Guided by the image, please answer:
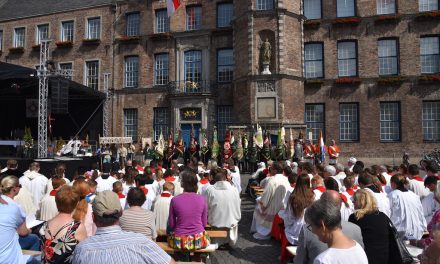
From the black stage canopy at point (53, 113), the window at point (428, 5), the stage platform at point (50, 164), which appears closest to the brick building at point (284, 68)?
the window at point (428, 5)

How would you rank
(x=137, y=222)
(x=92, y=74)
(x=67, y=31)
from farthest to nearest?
1. (x=67, y=31)
2. (x=92, y=74)
3. (x=137, y=222)

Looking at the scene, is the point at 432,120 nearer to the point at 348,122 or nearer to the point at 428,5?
the point at 348,122

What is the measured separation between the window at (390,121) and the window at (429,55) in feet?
9.49

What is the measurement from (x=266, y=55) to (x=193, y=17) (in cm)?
775

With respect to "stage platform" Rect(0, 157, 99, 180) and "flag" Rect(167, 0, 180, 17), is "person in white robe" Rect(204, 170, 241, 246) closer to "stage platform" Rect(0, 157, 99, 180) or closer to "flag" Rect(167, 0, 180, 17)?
"stage platform" Rect(0, 157, 99, 180)

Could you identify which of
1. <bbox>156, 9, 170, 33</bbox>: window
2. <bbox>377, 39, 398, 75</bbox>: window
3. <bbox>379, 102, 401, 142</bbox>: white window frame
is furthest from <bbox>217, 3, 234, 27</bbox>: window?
<bbox>379, 102, 401, 142</bbox>: white window frame

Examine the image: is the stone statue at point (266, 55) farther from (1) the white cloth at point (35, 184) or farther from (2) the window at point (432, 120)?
(1) the white cloth at point (35, 184)

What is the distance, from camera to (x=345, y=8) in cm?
2328

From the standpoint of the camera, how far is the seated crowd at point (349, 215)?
279 centimetres

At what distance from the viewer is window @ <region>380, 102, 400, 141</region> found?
2225 centimetres

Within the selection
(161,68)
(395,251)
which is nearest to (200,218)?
(395,251)

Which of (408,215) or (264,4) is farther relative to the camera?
(264,4)

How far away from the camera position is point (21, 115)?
29.1m

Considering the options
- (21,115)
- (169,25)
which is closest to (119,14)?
(169,25)
